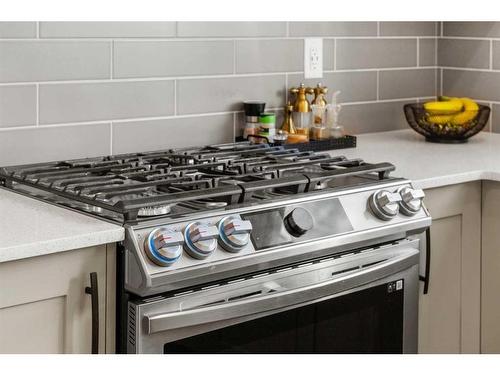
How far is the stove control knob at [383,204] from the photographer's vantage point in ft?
6.84

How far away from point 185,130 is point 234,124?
0.59 feet

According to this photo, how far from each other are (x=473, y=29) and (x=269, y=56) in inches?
32.5

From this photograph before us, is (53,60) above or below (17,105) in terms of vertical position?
above

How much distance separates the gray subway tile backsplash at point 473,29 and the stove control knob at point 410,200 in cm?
115

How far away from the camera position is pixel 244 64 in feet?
8.94

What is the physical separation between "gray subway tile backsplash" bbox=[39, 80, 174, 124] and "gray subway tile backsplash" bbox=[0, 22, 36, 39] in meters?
0.14

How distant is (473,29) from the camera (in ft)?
10.3

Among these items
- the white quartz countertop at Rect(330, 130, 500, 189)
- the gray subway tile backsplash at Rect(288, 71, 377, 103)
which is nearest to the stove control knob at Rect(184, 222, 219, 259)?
the white quartz countertop at Rect(330, 130, 500, 189)

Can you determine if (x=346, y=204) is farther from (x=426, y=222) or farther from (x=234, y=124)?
(x=234, y=124)

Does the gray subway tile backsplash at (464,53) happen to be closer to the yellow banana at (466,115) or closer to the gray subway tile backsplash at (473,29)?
the gray subway tile backsplash at (473,29)

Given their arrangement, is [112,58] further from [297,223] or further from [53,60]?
[297,223]

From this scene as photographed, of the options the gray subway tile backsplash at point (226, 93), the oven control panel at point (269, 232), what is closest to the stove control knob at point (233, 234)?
the oven control panel at point (269, 232)

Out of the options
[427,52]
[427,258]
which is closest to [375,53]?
[427,52]
